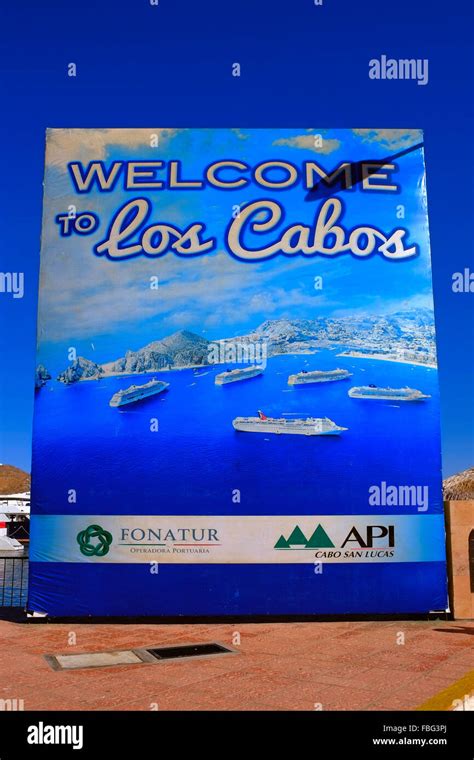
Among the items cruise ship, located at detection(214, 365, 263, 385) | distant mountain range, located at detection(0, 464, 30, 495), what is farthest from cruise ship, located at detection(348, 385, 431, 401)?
distant mountain range, located at detection(0, 464, 30, 495)

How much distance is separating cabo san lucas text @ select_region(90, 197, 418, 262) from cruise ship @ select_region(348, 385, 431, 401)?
9.65ft

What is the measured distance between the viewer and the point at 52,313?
13.7 metres

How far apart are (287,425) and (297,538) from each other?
2.31 meters

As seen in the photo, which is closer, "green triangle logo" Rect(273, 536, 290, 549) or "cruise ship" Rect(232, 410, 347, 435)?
"green triangle logo" Rect(273, 536, 290, 549)

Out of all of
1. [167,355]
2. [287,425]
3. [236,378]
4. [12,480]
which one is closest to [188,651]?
[287,425]

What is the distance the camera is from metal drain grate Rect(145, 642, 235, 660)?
9555 millimetres

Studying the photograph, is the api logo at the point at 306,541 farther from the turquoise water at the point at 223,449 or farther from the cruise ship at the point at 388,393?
the cruise ship at the point at 388,393

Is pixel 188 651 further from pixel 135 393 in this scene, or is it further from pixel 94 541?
pixel 135 393

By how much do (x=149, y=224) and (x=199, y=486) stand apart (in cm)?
583

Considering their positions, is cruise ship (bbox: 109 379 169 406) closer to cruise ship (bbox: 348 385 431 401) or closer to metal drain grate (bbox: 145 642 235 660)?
cruise ship (bbox: 348 385 431 401)

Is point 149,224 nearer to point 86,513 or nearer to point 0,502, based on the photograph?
point 86,513

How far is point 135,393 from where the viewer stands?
13305 millimetres

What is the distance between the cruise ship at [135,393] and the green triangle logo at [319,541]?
4352mm
